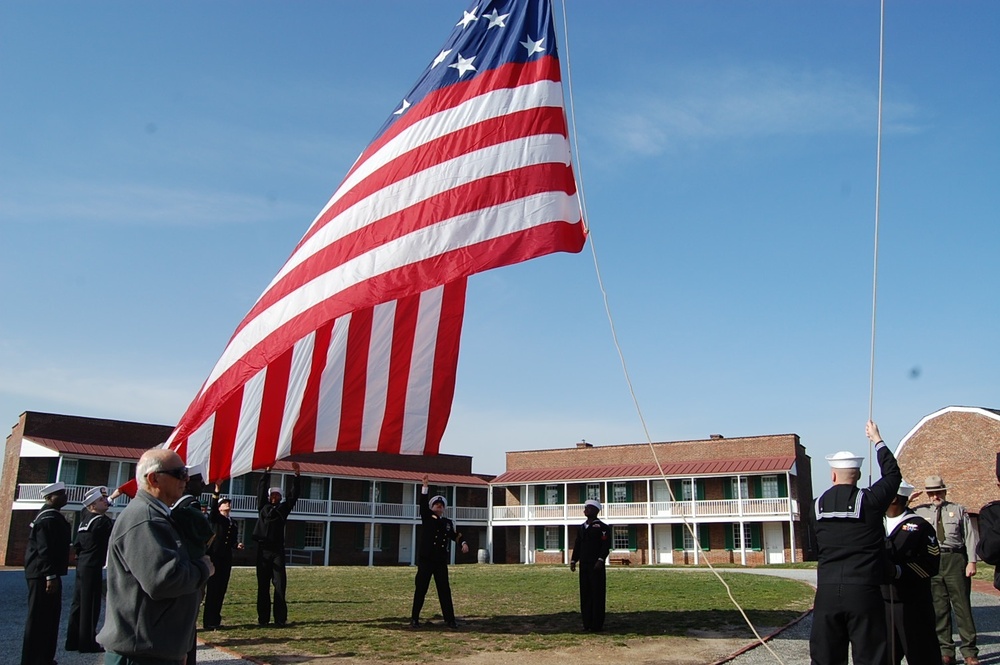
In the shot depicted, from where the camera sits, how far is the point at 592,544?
1033 cm

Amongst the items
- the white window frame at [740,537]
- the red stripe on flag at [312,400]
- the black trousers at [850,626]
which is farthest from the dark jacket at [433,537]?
the white window frame at [740,537]

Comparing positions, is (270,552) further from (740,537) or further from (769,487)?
(769,487)

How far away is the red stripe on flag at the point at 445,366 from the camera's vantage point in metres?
9.57

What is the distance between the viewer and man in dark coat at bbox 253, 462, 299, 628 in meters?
10.3

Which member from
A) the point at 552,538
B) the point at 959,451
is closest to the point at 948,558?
the point at 959,451

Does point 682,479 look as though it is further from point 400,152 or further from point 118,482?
point 400,152

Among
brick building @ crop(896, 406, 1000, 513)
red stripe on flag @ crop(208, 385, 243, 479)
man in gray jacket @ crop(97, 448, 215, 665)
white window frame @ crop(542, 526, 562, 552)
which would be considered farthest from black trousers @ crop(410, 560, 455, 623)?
white window frame @ crop(542, 526, 562, 552)

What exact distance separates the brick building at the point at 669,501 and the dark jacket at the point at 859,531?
33.5 metres

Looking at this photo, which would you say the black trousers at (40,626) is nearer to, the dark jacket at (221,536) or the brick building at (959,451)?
the dark jacket at (221,536)

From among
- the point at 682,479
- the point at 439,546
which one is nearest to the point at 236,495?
the point at 682,479

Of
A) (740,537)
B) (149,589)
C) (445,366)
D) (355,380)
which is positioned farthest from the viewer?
(740,537)

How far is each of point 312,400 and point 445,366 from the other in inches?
64.0

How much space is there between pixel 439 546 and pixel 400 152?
4906 millimetres

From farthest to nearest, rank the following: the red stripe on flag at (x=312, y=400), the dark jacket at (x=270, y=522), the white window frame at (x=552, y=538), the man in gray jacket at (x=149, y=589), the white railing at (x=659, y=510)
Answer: the white window frame at (x=552, y=538), the white railing at (x=659, y=510), the dark jacket at (x=270, y=522), the red stripe on flag at (x=312, y=400), the man in gray jacket at (x=149, y=589)
